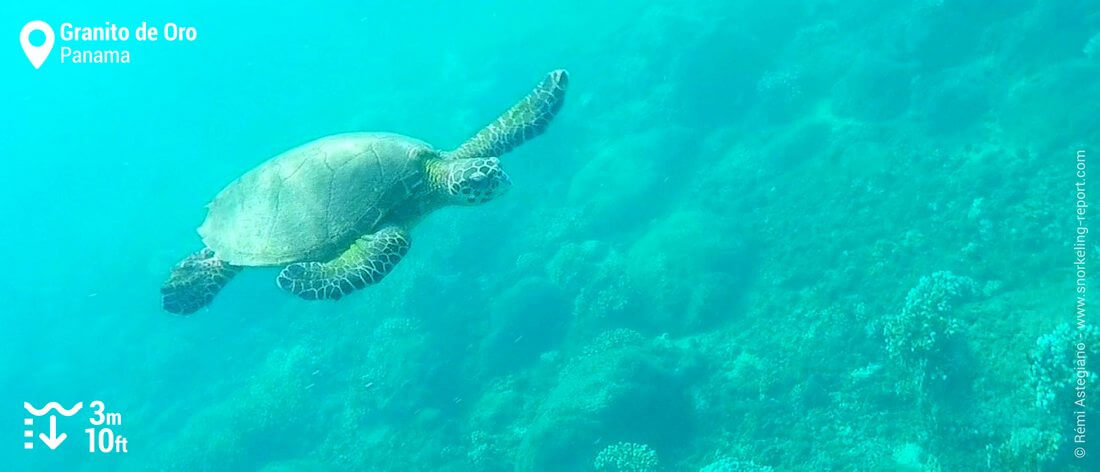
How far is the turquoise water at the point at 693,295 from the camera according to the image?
940 cm

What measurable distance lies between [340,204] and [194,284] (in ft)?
7.78

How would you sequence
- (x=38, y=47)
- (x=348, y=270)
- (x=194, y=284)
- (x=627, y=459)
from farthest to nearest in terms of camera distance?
(x=38, y=47), (x=627, y=459), (x=194, y=284), (x=348, y=270)

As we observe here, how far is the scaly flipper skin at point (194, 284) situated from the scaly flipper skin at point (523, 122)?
3155 mm

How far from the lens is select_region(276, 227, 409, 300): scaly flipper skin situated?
5.94 meters

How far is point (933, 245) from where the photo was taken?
11.5 meters

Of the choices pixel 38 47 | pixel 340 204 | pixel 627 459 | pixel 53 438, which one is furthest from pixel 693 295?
pixel 53 438

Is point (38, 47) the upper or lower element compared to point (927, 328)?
upper

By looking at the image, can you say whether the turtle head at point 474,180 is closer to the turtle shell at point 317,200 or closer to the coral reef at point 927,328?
the turtle shell at point 317,200

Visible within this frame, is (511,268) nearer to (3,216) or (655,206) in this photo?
(655,206)

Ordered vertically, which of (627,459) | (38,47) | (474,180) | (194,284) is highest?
(38,47)

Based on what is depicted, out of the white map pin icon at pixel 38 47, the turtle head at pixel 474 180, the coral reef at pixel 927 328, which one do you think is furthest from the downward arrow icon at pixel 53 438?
the coral reef at pixel 927 328

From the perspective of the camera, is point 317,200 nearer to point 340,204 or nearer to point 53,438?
point 340,204

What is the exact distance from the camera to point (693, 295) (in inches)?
513

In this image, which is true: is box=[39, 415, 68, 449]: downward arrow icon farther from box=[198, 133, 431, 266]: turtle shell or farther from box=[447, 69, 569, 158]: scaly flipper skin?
box=[447, 69, 569, 158]: scaly flipper skin
